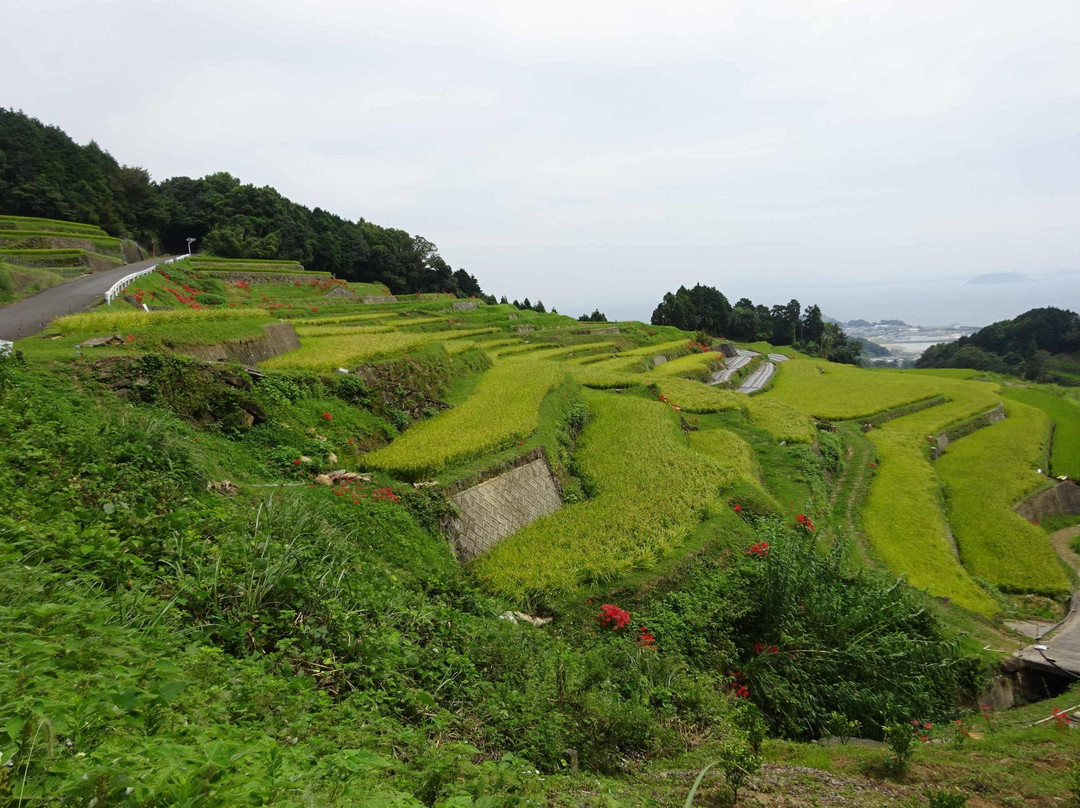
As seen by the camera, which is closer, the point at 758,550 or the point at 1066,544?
the point at 758,550

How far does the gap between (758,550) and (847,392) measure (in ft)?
86.6

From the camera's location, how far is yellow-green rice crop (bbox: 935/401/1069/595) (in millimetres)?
14211

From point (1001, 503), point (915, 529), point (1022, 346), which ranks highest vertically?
point (1022, 346)

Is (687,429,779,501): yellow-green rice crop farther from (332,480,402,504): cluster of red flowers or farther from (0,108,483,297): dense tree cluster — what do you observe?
(0,108,483,297): dense tree cluster

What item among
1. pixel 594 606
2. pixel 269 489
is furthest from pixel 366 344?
pixel 594 606

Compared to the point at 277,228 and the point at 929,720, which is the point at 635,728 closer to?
the point at 929,720

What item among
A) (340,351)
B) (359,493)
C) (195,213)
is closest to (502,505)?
(359,493)

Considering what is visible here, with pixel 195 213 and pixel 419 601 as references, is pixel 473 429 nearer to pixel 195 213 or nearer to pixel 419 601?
pixel 419 601

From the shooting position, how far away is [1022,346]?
69.4 meters

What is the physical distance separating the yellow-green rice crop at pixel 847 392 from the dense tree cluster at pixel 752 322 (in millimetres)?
28164

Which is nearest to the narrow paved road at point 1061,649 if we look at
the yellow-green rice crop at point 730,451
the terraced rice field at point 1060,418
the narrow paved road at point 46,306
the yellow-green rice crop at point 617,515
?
the yellow-green rice crop at point 730,451

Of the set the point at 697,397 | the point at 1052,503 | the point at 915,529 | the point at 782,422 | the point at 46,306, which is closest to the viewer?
the point at 46,306

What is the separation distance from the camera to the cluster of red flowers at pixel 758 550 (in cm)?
987

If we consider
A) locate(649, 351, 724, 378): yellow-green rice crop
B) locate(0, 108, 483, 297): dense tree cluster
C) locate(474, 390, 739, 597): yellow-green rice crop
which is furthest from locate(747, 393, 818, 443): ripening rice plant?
locate(0, 108, 483, 297): dense tree cluster
